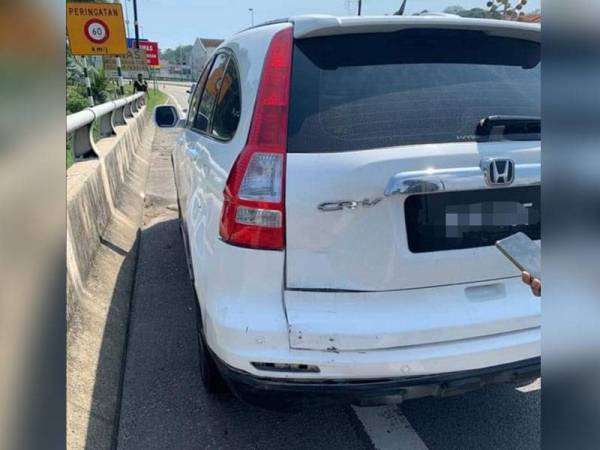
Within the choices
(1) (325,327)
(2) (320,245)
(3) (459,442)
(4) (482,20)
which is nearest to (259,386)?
(1) (325,327)

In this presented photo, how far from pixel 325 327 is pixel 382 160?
68cm

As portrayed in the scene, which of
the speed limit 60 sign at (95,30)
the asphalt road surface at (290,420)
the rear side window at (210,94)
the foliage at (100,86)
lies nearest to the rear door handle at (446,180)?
the asphalt road surface at (290,420)

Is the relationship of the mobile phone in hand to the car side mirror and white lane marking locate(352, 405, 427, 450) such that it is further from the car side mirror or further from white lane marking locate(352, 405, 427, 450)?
the car side mirror

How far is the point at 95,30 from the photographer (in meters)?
13.4

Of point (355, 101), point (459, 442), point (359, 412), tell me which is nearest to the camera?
Result: point (355, 101)

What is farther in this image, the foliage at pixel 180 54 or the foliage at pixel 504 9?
the foliage at pixel 180 54

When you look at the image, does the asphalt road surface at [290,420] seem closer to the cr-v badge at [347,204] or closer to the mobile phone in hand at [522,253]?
the cr-v badge at [347,204]

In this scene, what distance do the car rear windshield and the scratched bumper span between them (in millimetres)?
921

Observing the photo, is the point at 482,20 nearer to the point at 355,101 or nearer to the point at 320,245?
the point at 355,101

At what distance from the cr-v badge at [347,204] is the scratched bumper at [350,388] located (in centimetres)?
68

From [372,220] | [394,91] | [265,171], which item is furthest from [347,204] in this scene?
[394,91]

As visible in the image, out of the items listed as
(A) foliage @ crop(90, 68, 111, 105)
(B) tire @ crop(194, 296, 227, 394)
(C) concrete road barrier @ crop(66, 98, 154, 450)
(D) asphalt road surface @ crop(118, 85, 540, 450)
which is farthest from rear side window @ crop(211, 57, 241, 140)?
(A) foliage @ crop(90, 68, 111, 105)

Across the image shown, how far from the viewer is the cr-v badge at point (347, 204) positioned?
6.31 ft

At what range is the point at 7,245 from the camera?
70 cm
